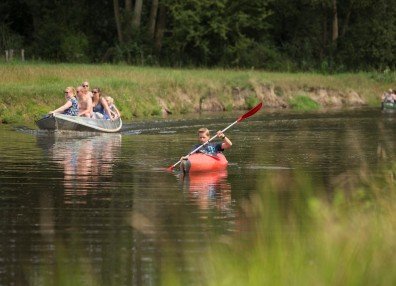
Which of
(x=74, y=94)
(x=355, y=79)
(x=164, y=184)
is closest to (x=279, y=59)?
(x=355, y=79)

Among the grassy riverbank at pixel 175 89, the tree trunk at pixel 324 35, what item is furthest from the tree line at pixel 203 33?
the grassy riverbank at pixel 175 89

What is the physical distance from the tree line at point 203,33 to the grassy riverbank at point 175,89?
6201 mm

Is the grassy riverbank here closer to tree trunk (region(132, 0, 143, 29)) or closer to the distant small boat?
the distant small boat

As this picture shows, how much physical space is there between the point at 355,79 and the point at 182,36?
10656mm

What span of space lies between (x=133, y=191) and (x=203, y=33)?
4326 centimetres

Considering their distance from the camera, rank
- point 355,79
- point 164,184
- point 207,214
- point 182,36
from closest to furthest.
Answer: point 207,214 < point 164,184 < point 355,79 < point 182,36

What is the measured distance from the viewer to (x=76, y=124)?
1156 inches

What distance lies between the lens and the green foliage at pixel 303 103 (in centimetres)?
4793

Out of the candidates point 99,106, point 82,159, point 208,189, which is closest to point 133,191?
point 208,189

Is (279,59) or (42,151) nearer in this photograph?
(42,151)

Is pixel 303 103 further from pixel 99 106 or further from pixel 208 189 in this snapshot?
pixel 208 189

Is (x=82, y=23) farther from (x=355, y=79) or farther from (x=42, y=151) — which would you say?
(x=42, y=151)

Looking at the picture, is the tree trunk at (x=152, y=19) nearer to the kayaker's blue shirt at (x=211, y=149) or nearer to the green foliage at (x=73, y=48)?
the green foliage at (x=73, y=48)

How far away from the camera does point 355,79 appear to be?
184 feet
